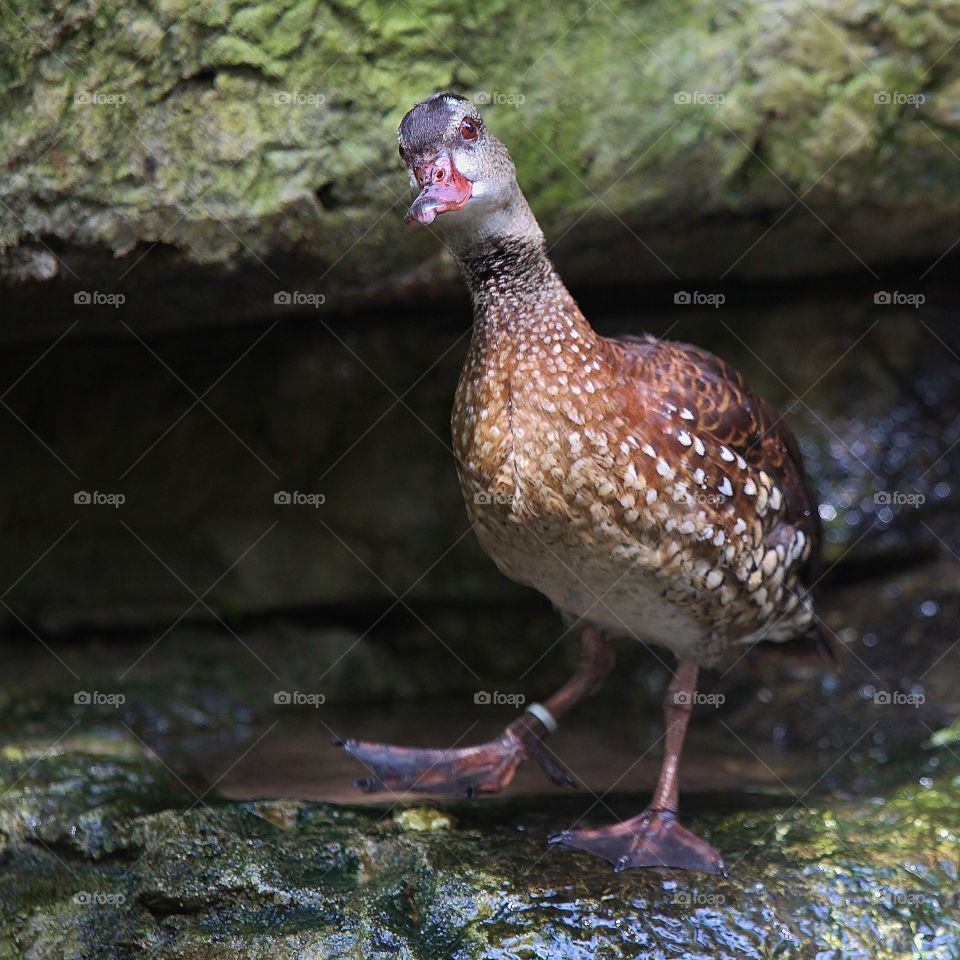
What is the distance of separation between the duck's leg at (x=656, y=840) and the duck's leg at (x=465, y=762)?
0.43 m

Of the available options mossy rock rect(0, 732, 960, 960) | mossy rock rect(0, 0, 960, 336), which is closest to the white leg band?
mossy rock rect(0, 732, 960, 960)

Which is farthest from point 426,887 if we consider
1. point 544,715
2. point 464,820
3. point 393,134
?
point 393,134

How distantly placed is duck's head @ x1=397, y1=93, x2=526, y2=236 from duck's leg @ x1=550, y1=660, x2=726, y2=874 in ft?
6.20

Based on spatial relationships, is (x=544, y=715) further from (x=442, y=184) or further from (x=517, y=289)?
(x=442, y=184)

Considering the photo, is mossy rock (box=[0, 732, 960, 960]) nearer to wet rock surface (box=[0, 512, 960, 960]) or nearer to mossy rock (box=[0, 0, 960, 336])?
wet rock surface (box=[0, 512, 960, 960])

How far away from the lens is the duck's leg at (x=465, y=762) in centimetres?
392

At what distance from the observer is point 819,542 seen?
4.25 meters

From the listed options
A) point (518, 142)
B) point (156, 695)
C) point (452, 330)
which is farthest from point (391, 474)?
point (518, 142)

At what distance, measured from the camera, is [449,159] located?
3270 millimetres

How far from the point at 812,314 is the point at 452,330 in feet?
5.76

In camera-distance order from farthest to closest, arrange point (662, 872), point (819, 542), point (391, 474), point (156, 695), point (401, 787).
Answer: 1. point (391, 474)
2. point (156, 695)
3. point (819, 542)
4. point (401, 787)
5. point (662, 872)

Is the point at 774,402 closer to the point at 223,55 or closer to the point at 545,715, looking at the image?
the point at 545,715

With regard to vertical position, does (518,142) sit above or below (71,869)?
above

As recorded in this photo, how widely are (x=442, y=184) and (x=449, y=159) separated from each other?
0.08 metres
